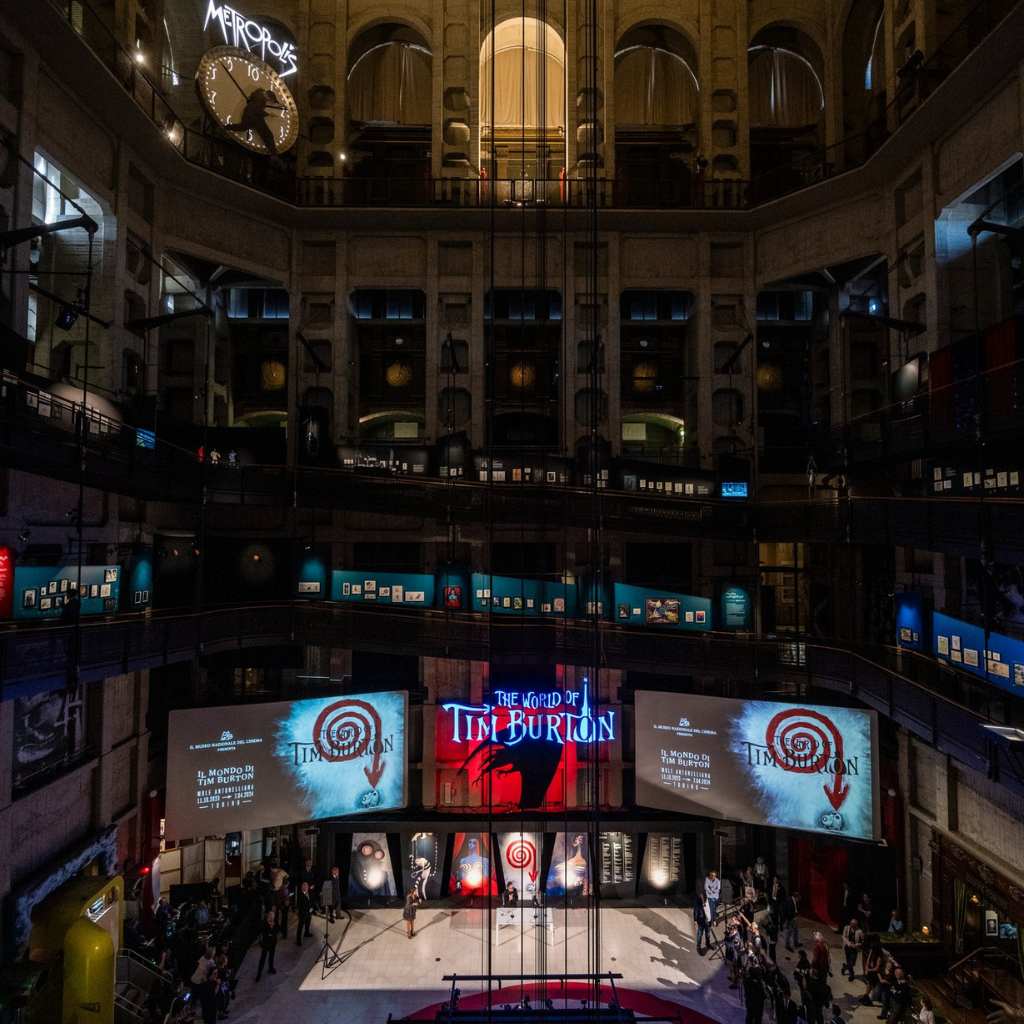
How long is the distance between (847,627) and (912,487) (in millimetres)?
5430

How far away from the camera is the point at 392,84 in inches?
976

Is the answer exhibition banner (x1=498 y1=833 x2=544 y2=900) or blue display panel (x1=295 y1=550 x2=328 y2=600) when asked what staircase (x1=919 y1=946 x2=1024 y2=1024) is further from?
blue display panel (x1=295 y1=550 x2=328 y2=600)

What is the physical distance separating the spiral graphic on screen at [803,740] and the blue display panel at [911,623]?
2730 mm

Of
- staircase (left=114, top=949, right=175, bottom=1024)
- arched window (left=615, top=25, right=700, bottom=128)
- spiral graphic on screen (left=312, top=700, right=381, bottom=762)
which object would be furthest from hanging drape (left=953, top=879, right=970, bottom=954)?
arched window (left=615, top=25, right=700, bottom=128)

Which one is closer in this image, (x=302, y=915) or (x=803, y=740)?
(x=803, y=740)

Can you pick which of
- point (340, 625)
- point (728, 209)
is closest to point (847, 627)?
point (728, 209)

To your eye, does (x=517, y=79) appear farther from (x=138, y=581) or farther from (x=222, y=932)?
(x=222, y=932)

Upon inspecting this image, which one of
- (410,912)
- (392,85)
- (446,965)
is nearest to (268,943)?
(410,912)

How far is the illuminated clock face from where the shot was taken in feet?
63.2

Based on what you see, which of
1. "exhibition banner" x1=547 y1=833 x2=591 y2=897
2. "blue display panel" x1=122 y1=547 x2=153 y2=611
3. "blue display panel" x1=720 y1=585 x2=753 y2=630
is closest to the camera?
"blue display panel" x1=122 y1=547 x2=153 y2=611

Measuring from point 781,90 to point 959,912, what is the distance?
25.2 m

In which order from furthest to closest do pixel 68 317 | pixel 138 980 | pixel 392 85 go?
pixel 392 85
pixel 138 980
pixel 68 317

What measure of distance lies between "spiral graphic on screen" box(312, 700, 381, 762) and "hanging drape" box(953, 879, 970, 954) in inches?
560

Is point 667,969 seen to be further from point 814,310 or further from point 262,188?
point 262,188
